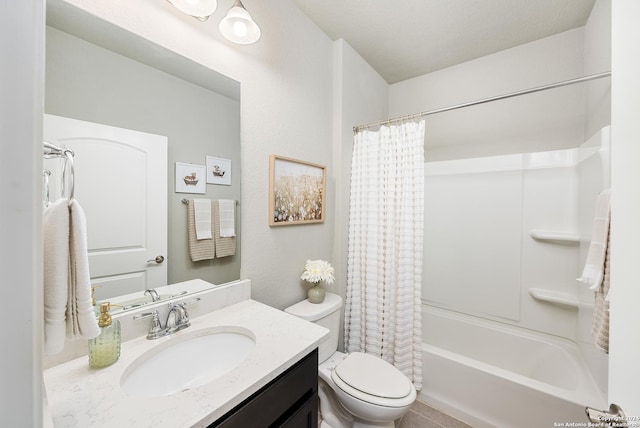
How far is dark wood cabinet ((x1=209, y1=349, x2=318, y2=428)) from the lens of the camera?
2.32 ft

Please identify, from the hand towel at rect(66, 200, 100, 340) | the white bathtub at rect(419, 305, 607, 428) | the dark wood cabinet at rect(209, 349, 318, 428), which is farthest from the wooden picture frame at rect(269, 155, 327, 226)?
the white bathtub at rect(419, 305, 607, 428)

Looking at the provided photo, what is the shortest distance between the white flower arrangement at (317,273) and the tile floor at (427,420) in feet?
3.30

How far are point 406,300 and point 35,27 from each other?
185 cm

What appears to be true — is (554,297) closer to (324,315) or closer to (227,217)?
(324,315)

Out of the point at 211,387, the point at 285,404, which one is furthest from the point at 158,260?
the point at 285,404

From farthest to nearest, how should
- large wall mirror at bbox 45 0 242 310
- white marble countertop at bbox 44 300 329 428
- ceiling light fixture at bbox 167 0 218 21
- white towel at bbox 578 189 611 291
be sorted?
white towel at bbox 578 189 611 291
ceiling light fixture at bbox 167 0 218 21
large wall mirror at bbox 45 0 242 310
white marble countertop at bbox 44 300 329 428

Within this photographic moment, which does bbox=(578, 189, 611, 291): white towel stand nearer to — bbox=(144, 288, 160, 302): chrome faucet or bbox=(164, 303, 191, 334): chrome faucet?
bbox=(164, 303, 191, 334): chrome faucet

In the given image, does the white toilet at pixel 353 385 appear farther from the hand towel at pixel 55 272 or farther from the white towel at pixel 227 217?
the hand towel at pixel 55 272

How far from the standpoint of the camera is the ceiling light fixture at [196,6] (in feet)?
3.13

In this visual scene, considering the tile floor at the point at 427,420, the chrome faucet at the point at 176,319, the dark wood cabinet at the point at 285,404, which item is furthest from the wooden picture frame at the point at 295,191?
the tile floor at the point at 427,420

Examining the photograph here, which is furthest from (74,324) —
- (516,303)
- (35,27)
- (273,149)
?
(516,303)

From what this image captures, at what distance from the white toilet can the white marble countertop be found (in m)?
0.51

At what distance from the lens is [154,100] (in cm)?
101

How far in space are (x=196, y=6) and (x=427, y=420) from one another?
8.16 feet
